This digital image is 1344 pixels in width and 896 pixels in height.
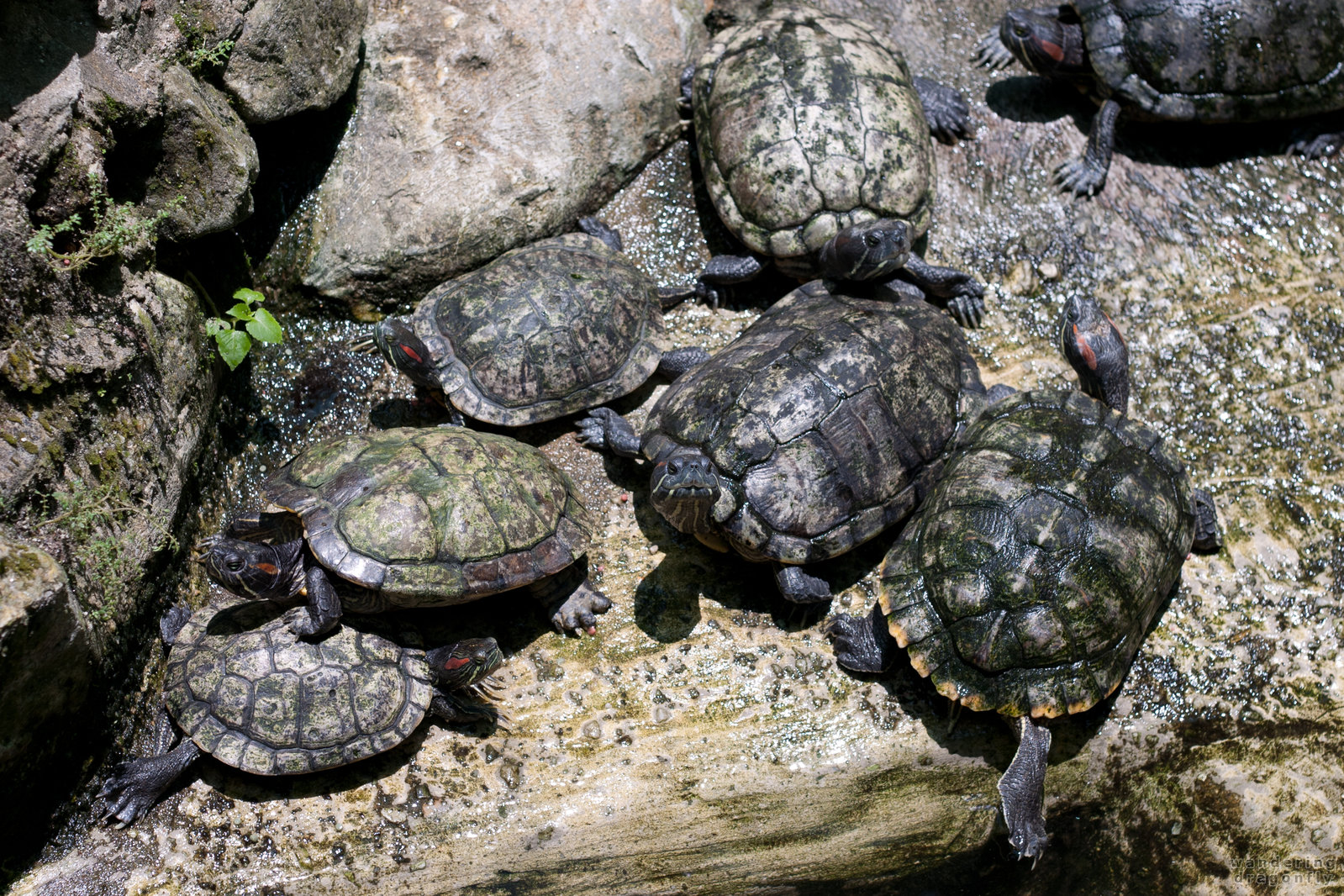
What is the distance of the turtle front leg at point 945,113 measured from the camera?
21.2 ft

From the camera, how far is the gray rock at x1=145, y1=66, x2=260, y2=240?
14.5 ft

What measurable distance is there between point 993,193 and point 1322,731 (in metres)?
3.90

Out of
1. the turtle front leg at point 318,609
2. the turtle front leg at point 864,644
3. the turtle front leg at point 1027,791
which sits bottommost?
the turtle front leg at point 1027,791

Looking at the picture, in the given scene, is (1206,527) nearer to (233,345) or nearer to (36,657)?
(233,345)

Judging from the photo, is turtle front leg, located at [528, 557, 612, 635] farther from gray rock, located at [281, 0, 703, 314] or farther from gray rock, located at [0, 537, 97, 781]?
gray rock, located at [281, 0, 703, 314]

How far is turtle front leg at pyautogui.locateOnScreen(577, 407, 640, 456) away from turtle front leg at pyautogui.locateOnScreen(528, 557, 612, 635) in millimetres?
813

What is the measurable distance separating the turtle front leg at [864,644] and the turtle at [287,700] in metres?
1.74

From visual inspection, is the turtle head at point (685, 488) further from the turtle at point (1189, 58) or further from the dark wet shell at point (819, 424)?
the turtle at point (1189, 58)

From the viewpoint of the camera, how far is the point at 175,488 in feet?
14.2

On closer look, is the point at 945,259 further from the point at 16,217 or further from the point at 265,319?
the point at 16,217

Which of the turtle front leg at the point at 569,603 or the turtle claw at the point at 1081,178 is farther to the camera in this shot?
the turtle claw at the point at 1081,178

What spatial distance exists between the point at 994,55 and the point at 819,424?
4.03 metres

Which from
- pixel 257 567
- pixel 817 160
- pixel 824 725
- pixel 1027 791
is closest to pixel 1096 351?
pixel 817 160

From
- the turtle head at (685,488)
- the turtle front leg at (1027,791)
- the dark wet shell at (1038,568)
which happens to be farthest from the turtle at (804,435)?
the turtle front leg at (1027,791)
